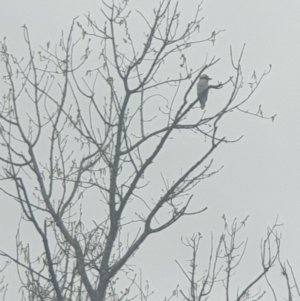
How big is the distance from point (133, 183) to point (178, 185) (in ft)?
1.01

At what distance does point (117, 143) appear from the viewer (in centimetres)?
520

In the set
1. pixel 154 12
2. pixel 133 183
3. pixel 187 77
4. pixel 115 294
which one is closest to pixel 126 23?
pixel 154 12

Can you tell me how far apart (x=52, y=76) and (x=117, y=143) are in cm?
138

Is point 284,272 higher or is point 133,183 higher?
point 133,183

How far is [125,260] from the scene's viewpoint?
484cm

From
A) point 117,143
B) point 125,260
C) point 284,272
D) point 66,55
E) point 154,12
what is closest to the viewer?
point 284,272

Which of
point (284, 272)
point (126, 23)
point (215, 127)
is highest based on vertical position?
point (126, 23)

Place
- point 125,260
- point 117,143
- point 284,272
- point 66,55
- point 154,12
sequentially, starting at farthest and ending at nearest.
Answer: point 66,55 → point 154,12 → point 117,143 → point 125,260 → point 284,272

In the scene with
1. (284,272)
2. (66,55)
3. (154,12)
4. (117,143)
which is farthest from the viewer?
(66,55)

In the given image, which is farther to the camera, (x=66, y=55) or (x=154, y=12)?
(x=66, y=55)

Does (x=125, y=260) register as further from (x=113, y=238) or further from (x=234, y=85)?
(x=234, y=85)

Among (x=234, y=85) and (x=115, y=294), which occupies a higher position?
(x=234, y=85)

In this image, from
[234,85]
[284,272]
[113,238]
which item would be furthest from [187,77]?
[284,272]

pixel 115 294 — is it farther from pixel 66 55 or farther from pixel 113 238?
pixel 66 55
